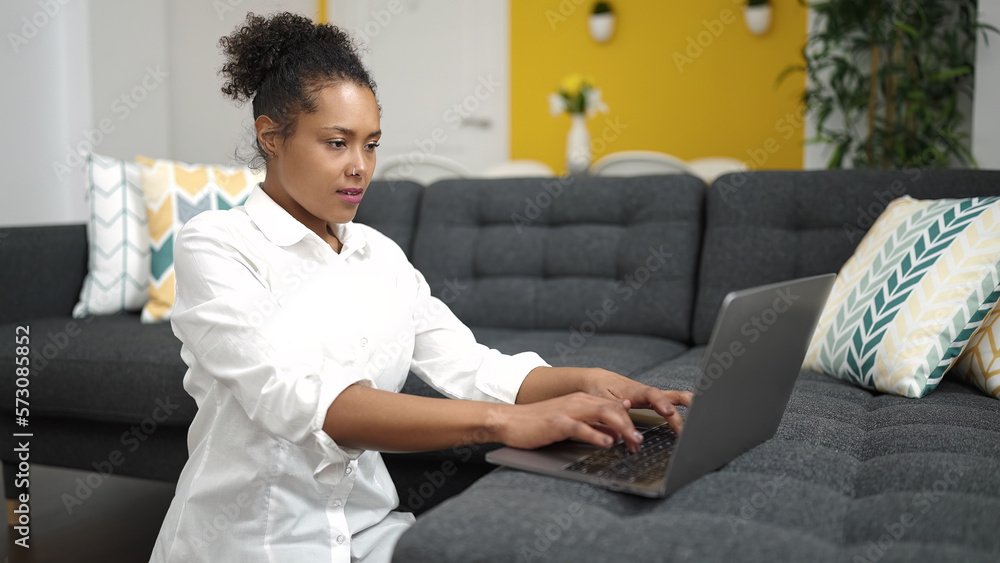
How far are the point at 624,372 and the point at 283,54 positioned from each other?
871mm

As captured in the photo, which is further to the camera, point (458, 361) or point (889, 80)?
point (889, 80)

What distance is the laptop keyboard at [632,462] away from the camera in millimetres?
856

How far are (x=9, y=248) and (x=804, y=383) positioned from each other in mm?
1979

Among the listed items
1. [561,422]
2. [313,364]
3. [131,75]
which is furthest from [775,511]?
[131,75]

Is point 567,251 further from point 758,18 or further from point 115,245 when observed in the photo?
point 758,18

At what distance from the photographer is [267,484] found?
1.05 metres

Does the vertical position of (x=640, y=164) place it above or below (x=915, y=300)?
above

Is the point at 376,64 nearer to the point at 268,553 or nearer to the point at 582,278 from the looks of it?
the point at 582,278

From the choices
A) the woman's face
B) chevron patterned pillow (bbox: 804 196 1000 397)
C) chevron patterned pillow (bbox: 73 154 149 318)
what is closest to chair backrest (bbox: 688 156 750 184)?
chevron patterned pillow (bbox: 804 196 1000 397)

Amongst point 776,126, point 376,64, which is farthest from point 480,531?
point 376,64

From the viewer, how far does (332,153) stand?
108 cm

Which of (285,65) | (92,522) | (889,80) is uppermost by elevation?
(889,80)

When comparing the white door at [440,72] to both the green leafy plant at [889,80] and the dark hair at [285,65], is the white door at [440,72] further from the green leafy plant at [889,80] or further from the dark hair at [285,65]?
the dark hair at [285,65]

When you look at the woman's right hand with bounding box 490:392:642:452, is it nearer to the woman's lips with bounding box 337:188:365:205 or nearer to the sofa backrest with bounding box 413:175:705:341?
the woman's lips with bounding box 337:188:365:205
